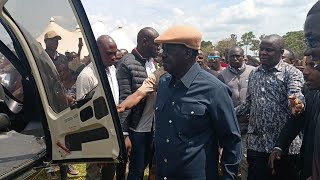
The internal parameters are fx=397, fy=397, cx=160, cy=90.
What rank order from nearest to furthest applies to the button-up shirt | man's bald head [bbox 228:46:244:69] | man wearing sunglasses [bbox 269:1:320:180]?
man wearing sunglasses [bbox 269:1:320:180], the button-up shirt, man's bald head [bbox 228:46:244:69]

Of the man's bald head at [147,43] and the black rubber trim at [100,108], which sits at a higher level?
the man's bald head at [147,43]

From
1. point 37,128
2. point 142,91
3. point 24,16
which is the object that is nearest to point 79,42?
point 24,16

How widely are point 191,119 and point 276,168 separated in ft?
5.21

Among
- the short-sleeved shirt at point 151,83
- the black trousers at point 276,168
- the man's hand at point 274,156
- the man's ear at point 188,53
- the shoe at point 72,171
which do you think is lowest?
the shoe at point 72,171

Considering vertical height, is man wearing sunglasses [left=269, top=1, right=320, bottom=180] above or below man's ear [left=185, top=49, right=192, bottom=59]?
below

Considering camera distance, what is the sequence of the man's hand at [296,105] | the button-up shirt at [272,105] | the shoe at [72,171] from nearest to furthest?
the man's hand at [296,105]
the button-up shirt at [272,105]
the shoe at [72,171]

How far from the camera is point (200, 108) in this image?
2.68 meters

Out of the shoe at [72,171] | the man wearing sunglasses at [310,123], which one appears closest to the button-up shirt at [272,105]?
the man wearing sunglasses at [310,123]

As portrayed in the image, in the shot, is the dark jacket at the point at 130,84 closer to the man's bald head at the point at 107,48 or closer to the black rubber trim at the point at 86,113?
the man's bald head at the point at 107,48

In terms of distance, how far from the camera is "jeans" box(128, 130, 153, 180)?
14.7 ft

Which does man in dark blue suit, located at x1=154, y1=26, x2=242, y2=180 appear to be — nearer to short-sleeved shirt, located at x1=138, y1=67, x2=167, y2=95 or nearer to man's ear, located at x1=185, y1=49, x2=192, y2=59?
man's ear, located at x1=185, y1=49, x2=192, y2=59

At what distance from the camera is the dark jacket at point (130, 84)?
4359mm

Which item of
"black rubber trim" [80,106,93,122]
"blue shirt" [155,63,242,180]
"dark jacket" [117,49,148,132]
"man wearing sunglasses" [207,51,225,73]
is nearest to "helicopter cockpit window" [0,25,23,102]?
"black rubber trim" [80,106,93,122]

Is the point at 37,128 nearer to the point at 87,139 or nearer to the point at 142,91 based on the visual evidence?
the point at 87,139
